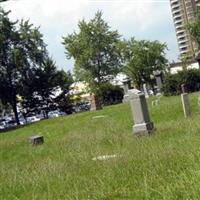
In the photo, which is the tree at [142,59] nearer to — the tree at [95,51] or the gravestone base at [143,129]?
the tree at [95,51]

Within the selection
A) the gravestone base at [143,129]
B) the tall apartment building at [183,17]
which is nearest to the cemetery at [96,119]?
the gravestone base at [143,129]

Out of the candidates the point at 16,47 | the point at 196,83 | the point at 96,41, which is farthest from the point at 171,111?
the point at 96,41

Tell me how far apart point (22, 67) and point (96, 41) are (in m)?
13.9

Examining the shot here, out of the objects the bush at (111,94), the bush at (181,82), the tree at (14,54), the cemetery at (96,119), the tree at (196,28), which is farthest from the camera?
the tree at (196,28)

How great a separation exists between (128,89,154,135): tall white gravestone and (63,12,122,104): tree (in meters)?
52.1

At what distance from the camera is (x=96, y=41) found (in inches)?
2763

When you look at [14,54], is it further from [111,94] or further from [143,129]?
[143,129]

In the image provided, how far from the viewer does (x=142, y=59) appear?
77688 mm

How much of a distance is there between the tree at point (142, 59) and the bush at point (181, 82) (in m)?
30.5

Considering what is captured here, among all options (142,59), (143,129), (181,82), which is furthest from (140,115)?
(142,59)

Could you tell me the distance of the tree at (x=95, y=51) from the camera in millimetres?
70000

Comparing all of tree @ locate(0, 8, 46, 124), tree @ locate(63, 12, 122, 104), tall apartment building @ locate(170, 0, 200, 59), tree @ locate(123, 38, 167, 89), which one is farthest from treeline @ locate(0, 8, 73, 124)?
tall apartment building @ locate(170, 0, 200, 59)

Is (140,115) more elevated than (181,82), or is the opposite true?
(181,82)

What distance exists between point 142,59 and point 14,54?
2544cm
